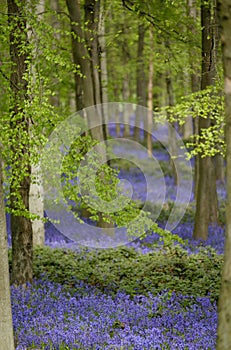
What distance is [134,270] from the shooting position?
1120cm

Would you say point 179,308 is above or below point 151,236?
below

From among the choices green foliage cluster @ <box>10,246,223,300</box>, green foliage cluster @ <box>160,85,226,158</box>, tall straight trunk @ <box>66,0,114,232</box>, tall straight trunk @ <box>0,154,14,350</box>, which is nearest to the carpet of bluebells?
green foliage cluster @ <box>10,246,223,300</box>

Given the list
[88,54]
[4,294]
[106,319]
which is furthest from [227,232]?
Answer: [88,54]

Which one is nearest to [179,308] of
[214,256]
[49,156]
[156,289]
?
[156,289]

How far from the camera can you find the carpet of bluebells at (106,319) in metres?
6.83

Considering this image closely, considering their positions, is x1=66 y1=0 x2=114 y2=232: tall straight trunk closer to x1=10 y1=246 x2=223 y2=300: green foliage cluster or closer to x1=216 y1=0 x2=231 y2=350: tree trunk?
x1=10 y1=246 x2=223 y2=300: green foliage cluster

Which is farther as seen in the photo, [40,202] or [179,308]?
[40,202]

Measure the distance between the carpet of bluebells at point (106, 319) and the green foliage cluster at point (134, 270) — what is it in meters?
0.42

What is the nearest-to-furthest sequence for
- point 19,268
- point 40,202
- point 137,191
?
point 19,268, point 40,202, point 137,191

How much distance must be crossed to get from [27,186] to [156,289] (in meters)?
2.94

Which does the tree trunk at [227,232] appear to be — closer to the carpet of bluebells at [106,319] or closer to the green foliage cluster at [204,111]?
the carpet of bluebells at [106,319]

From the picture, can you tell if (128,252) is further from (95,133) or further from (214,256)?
(95,133)

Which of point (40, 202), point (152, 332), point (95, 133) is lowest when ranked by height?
point (152, 332)

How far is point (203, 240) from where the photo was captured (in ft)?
51.3
